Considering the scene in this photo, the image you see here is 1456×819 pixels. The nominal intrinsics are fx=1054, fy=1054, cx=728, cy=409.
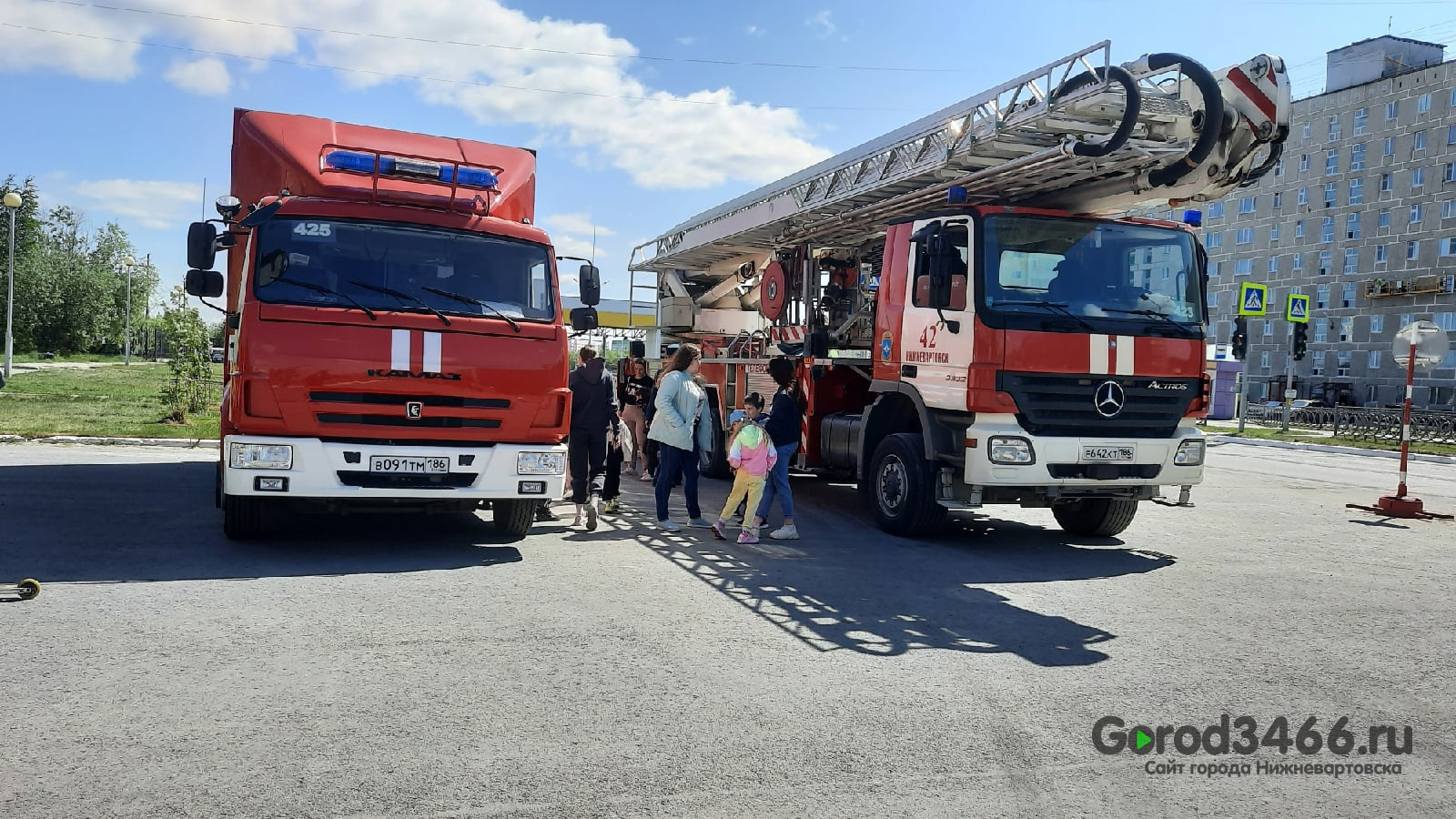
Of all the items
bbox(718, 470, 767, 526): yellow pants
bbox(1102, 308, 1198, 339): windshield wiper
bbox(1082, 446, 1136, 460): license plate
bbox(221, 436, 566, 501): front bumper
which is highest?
bbox(1102, 308, 1198, 339): windshield wiper

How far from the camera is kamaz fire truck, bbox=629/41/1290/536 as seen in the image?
26.9 ft

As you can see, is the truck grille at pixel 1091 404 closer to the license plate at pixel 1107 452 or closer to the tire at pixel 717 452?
the license plate at pixel 1107 452

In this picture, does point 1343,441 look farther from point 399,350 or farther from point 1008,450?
point 399,350

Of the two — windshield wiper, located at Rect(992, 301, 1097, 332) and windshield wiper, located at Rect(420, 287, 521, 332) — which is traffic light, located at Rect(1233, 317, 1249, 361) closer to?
windshield wiper, located at Rect(992, 301, 1097, 332)

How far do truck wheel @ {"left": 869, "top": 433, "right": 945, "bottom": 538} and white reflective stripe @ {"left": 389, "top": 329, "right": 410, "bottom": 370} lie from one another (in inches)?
169

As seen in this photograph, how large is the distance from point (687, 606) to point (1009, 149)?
4960mm

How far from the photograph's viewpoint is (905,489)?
923 centimetres

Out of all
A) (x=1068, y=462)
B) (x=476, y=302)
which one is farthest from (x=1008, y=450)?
(x=476, y=302)

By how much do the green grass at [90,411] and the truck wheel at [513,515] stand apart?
33.0 ft

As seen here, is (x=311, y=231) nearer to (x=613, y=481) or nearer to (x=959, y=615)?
(x=613, y=481)

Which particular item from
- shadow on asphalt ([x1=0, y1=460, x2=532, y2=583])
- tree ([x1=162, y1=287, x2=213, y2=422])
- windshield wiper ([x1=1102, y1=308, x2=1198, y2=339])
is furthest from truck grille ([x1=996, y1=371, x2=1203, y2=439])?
tree ([x1=162, y1=287, x2=213, y2=422])

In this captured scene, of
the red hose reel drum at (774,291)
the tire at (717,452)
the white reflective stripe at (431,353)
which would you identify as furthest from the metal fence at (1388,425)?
the white reflective stripe at (431,353)

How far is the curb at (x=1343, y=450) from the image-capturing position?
82.9ft

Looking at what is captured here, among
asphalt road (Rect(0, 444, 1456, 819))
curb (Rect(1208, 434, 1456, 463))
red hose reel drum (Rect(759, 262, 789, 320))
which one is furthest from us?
curb (Rect(1208, 434, 1456, 463))
